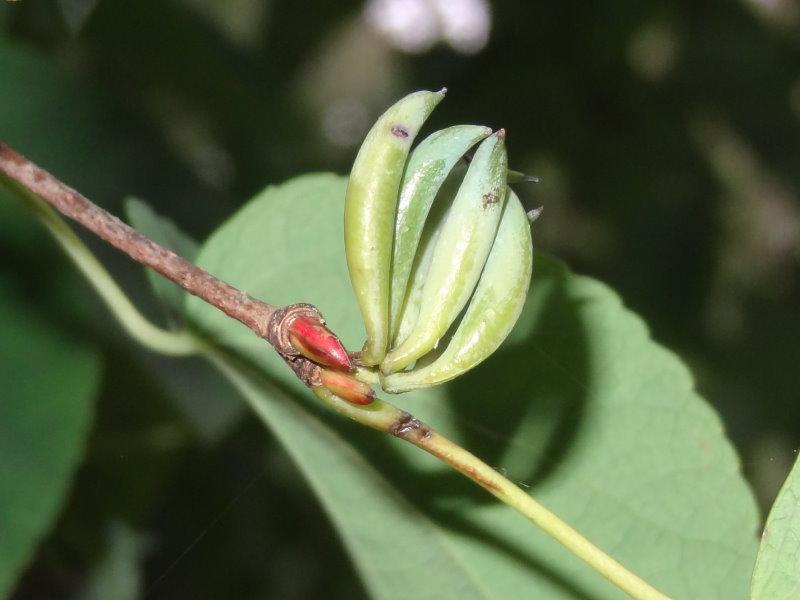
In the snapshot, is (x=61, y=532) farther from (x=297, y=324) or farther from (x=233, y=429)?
(x=297, y=324)

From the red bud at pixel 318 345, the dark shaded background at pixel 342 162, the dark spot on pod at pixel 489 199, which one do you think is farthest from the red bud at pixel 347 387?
the dark shaded background at pixel 342 162

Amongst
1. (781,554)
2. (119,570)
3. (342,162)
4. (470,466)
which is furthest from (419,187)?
(342,162)

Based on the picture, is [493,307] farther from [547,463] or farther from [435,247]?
[547,463]

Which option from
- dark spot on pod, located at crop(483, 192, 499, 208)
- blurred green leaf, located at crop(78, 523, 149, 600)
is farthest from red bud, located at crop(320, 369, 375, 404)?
blurred green leaf, located at crop(78, 523, 149, 600)

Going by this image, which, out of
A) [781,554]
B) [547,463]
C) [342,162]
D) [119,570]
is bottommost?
[119,570]

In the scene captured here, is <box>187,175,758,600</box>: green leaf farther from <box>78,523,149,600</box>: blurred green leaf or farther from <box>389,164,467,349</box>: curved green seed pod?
<box>78,523,149,600</box>: blurred green leaf
